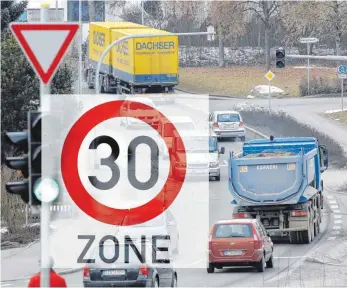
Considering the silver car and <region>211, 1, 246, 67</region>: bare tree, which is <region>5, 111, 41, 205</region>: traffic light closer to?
the silver car

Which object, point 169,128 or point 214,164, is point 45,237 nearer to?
point 214,164

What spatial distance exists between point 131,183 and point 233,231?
15.0 m

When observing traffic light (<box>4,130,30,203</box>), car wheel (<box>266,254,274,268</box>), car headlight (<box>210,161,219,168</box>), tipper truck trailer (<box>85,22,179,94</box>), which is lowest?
car wheel (<box>266,254,274,268</box>)

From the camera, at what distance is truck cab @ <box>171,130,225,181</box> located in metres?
48.0

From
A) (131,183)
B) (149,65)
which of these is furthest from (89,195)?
(149,65)

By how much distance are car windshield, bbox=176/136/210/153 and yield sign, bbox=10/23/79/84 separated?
34111mm

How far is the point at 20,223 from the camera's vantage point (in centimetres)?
3738

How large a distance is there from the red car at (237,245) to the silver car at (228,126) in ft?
94.3

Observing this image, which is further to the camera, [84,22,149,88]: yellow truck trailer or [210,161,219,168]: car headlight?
[84,22,149,88]: yellow truck trailer

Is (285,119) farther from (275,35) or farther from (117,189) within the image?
(275,35)

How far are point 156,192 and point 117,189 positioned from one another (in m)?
1.34

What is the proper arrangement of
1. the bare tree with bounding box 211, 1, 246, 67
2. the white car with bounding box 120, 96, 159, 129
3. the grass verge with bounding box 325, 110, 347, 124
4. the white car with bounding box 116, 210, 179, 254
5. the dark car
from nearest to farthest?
the dark car → the white car with bounding box 116, 210, 179, 254 → the white car with bounding box 120, 96, 159, 129 → the grass verge with bounding box 325, 110, 347, 124 → the bare tree with bounding box 211, 1, 246, 67

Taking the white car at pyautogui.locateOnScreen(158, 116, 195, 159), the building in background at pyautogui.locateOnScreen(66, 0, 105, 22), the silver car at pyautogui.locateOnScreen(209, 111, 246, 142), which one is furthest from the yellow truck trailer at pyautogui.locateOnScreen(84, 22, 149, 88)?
the white car at pyautogui.locateOnScreen(158, 116, 195, 159)

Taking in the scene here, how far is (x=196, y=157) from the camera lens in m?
48.2
